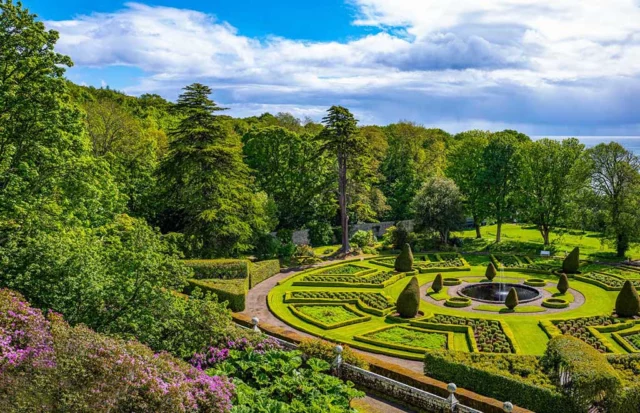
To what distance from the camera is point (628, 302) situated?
3175 cm

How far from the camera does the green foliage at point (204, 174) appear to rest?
42000 millimetres

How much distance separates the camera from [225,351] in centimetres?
2027

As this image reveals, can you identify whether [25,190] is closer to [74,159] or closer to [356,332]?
[74,159]

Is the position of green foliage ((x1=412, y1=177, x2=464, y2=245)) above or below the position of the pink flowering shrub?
above

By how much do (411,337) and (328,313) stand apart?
21.6ft

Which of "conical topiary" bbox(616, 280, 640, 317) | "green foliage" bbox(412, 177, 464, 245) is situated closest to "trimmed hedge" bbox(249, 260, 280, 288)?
"green foliage" bbox(412, 177, 464, 245)

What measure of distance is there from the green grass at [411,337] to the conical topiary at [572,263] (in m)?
19.5

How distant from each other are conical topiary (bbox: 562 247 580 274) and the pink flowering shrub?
36538 mm

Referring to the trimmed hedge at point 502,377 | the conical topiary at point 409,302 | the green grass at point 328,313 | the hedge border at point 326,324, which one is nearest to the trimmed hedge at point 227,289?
the hedge border at point 326,324

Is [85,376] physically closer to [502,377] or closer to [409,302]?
[502,377]

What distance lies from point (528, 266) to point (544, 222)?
368 inches

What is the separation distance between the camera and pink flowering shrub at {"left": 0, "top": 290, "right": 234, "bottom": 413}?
1229cm

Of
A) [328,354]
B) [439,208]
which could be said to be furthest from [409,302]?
[439,208]

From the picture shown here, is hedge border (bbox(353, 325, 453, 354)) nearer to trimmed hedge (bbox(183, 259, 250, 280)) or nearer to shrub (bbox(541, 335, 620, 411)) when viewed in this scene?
shrub (bbox(541, 335, 620, 411))
